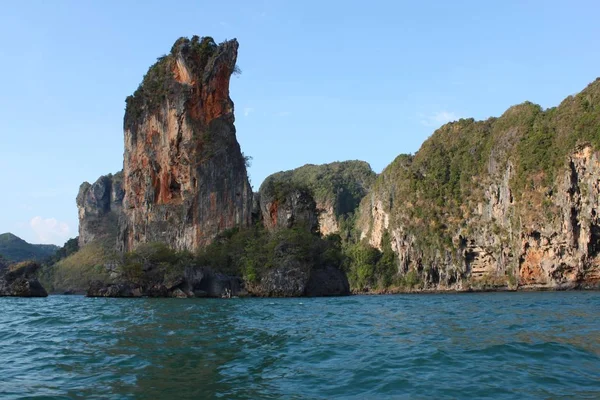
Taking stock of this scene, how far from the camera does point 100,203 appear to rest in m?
171

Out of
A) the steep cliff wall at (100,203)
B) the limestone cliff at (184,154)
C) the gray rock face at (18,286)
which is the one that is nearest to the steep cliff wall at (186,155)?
the limestone cliff at (184,154)

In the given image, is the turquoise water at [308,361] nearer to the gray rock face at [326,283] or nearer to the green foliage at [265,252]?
the gray rock face at [326,283]

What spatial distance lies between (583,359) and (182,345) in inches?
383

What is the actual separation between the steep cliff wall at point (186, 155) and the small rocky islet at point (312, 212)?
0.69 ft

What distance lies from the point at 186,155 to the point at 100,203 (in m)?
97.1

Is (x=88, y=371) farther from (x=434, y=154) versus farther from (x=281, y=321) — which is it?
(x=434, y=154)

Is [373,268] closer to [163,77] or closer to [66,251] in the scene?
[163,77]

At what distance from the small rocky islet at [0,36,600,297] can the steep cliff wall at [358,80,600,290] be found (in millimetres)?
277

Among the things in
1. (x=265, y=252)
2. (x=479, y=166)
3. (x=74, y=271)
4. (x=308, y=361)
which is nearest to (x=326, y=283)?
(x=265, y=252)

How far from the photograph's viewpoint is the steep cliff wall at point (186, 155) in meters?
81.3

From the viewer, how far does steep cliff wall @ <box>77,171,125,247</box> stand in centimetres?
16000

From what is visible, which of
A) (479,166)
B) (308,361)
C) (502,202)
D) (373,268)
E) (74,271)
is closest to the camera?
(308,361)

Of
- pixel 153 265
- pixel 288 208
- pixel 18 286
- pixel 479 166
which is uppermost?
pixel 479 166

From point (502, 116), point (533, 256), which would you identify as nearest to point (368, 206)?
point (502, 116)
